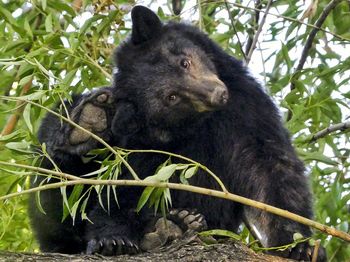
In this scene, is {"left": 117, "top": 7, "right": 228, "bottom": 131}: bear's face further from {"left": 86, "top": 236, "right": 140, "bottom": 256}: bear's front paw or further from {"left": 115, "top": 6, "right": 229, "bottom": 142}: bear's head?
{"left": 86, "top": 236, "right": 140, "bottom": 256}: bear's front paw

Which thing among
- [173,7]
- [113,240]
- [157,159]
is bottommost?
[113,240]

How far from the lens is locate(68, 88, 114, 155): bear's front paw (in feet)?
23.2

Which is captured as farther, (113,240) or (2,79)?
(2,79)

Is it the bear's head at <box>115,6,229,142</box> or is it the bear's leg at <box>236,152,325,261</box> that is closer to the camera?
the bear's leg at <box>236,152,325,261</box>

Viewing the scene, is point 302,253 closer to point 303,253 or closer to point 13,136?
point 303,253

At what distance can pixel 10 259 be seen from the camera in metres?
4.66

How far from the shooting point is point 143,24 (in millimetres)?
7375

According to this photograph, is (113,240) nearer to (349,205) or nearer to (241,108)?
(241,108)

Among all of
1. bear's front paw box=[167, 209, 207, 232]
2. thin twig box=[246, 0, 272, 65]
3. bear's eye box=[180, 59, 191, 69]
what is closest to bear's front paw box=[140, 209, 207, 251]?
bear's front paw box=[167, 209, 207, 232]

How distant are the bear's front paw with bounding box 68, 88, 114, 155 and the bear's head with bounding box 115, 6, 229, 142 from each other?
20 cm

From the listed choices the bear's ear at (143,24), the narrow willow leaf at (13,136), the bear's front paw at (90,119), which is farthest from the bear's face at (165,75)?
the narrow willow leaf at (13,136)

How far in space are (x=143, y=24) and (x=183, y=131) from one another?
979 millimetres

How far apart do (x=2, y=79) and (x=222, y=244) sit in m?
3.27

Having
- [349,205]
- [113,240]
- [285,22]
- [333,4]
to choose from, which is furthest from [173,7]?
[113,240]
